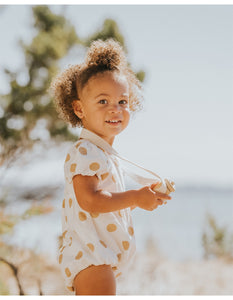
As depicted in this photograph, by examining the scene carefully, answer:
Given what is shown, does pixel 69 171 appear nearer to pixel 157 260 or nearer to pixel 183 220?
pixel 157 260

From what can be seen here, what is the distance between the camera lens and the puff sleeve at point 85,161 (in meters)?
1.20

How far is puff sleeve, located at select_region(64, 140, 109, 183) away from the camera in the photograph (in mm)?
1196

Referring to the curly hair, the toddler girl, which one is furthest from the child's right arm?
the curly hair

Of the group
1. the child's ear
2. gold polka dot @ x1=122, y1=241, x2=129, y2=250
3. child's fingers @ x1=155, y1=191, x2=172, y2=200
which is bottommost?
gold polka dot @ x1=122, y1=241, x2=129, y2=250

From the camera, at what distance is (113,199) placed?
3.78 feet

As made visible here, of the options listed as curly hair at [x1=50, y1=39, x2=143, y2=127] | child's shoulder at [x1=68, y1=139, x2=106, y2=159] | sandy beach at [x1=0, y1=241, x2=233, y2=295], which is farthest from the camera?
sandy beach at [x1=0, y1=241, x2=233, y2=295]

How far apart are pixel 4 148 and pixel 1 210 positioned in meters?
0.66

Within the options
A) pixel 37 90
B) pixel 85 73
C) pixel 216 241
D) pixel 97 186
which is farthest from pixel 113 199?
pixel 216 241

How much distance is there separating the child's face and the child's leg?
0.44m

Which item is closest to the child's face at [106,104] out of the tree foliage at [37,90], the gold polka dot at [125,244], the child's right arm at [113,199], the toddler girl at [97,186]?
the toddler girl at [97,186]

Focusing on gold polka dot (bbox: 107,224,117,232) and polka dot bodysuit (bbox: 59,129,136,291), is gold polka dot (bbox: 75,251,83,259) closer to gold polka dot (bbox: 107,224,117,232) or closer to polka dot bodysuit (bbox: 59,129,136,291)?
polka dot bodysuit (bbox: 59,129,136,291)

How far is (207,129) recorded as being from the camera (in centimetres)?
2748

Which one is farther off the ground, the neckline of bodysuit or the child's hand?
the neckline of bodysuit

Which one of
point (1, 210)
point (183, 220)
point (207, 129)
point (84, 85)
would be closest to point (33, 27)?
point (1, 210)
